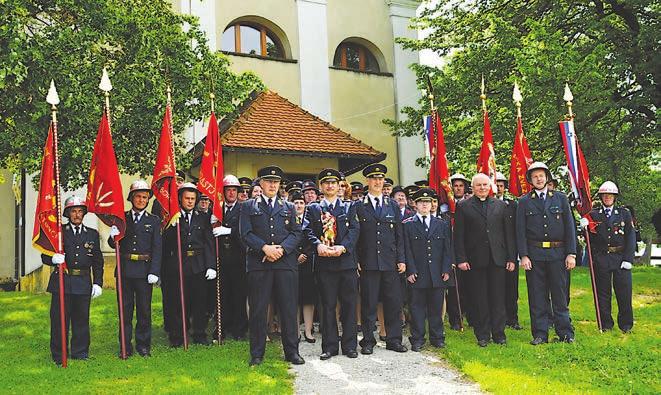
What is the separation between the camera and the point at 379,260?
311 inches

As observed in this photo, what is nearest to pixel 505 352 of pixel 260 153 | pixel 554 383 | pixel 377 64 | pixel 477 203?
pixel 554 383

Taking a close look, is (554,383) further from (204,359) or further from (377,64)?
(377,64)

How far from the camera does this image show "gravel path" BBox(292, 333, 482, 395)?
6.35m

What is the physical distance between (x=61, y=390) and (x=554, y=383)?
469 cm

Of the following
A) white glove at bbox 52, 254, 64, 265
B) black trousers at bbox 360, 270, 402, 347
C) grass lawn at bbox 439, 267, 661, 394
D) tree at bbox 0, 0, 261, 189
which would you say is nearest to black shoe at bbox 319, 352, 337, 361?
black trousers at bbox 360, 270, 402, 347

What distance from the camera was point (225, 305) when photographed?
9.09 m

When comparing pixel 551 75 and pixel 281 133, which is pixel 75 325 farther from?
pixel 551 75

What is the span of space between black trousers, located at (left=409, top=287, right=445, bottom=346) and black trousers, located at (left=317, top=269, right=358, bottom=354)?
85 cm

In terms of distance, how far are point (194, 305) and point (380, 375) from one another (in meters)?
2.93

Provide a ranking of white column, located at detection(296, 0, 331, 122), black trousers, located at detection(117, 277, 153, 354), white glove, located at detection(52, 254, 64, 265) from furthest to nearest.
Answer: white column, located at detection(296, 0, 331, 122), black trousers, located at detection(117, 277, 153, 354), white glove, located at detection(52, 254, 64, 265)

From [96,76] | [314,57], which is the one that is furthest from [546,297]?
[314,57]

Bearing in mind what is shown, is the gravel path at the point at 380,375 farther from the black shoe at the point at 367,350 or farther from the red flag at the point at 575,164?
the red flag at the point at 575,164

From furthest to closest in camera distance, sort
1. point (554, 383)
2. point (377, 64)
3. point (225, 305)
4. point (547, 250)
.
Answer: point (377, 64)
point (225, 305)
point (547, 250)
point (554, 383)

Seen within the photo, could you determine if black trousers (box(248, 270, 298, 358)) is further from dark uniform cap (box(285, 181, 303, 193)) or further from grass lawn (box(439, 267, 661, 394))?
dark uniform cap (box(285, 181, 303, 193))
